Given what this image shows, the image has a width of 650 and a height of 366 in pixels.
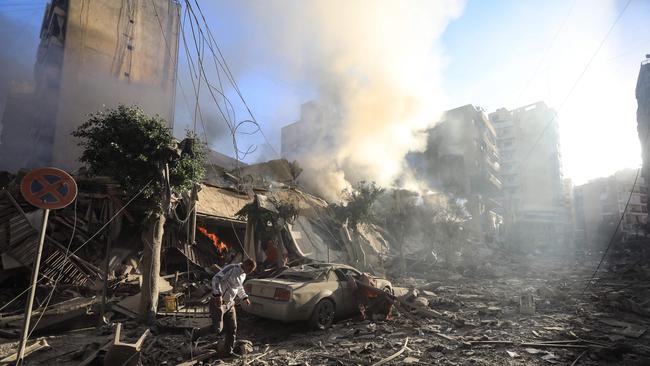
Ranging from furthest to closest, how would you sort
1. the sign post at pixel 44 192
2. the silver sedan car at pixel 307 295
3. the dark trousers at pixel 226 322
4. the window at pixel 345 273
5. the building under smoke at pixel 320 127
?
the building under smoke at pixel 320 127, the window at pixel 345 273, the silver sedan car at pixel 307 295, the dark trousers at pixel 226 322, the sign post at pixel 44 192

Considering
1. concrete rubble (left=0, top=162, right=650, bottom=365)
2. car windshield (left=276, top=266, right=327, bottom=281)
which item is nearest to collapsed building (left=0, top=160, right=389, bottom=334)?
concrete rubble (left=0, top=162, right=650, bottom=365)

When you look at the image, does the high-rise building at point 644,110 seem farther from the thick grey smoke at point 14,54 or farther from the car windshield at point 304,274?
the thick grey smoke at point 14,54

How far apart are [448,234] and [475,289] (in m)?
9.21

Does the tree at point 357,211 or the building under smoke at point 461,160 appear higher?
the building under smoke at point 461,160

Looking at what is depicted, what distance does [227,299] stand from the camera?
5.79m

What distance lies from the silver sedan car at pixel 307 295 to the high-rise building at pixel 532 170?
2457 inches

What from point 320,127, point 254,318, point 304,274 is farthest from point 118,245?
point 320,127

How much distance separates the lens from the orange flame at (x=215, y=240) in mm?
14706

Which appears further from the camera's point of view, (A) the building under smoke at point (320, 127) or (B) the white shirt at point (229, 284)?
(A) the building under smoke at point (320, 127)

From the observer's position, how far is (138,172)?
320 inches

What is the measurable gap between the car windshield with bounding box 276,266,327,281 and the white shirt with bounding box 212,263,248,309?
6.47 ft

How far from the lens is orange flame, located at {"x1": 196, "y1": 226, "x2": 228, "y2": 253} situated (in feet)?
48.2

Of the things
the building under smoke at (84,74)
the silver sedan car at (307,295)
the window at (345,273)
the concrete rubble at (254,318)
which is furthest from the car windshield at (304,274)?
the building under smoke at (84,74)

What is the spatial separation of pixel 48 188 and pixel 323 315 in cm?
532
